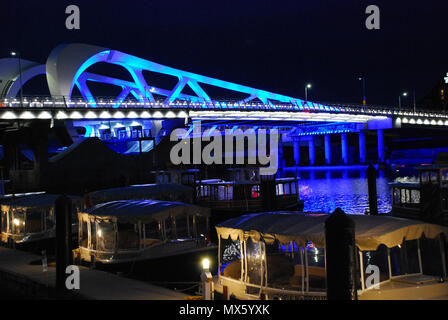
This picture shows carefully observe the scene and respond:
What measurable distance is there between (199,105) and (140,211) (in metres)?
55.4

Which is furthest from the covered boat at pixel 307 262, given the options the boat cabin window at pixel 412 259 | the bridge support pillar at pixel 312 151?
the bridge support pillar at pixel 312 151

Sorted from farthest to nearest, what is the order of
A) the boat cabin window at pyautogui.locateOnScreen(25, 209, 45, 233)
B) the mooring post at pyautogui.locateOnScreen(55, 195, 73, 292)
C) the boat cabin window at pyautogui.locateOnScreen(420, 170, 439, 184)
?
1. the boat cabin window at pyautogui.locateOnScreen(420, 170, 439, 184)
2. the boat cabin window at pyautogui.locateOnScreen(25, 209, 45, 233)
3. the mooring post at pyautogui.locateOnScreen(55, 195, 73, 292)

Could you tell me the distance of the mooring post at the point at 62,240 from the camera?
11.7 meters

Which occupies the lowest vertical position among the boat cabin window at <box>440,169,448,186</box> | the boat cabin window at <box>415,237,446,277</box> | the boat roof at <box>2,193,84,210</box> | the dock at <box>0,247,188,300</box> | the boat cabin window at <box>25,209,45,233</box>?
the boat cabin window at <box>415,237,446,277</box>

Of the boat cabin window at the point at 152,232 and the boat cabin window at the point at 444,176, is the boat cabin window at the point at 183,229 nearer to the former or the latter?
the boat cabin window at the point at 152,232

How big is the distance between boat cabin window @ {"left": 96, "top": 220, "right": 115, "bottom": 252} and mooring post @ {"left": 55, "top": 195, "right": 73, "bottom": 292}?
3065mm

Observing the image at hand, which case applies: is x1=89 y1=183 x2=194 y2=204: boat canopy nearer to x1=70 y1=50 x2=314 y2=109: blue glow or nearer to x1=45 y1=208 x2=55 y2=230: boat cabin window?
x1=45 y1=208 x2=55 y2=230: boat cabin window

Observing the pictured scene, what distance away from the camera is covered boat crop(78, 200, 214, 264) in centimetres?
1553

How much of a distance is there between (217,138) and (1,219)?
67.9m

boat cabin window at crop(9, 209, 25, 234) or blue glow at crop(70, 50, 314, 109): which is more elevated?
blue glow at crop(70, 50, 314, 109)

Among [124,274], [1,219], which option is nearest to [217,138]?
[1,219]

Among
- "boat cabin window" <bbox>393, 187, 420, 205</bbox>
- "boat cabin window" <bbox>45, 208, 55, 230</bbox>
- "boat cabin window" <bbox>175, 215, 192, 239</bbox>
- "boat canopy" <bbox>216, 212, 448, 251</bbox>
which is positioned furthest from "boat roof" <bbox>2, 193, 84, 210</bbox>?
"boat cabin window" <bbox>393, 187, 420, 205</bbox>
